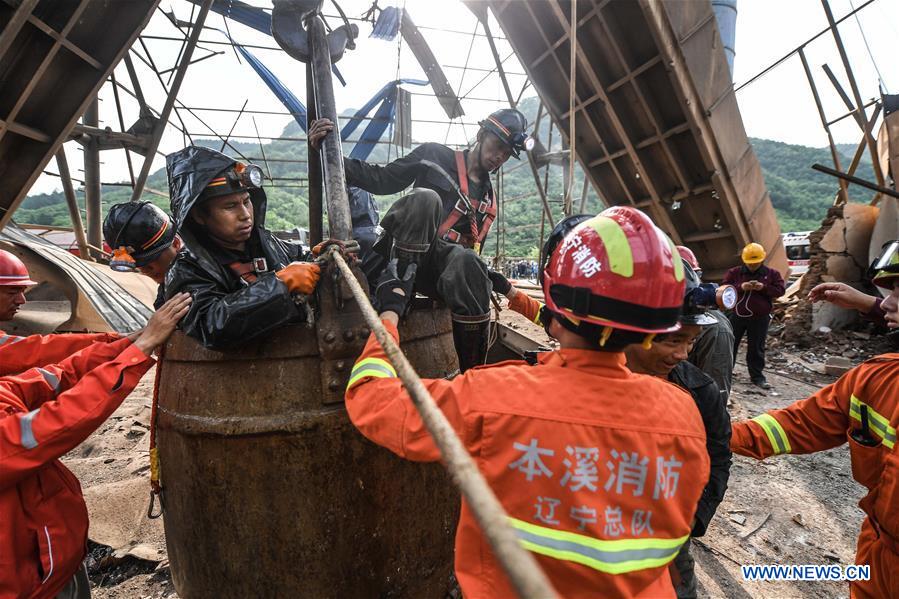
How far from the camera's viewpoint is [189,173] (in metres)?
1.83

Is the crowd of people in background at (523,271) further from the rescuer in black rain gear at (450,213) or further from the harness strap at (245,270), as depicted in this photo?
the harness strap at (245,270)

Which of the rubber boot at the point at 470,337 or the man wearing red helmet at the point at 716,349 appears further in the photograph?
the man wearing red helmet at the point at 716,349

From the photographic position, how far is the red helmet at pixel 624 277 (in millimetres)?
1119

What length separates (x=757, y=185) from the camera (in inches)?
278

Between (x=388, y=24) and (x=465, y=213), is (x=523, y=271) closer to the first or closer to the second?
(x=388, y=24)

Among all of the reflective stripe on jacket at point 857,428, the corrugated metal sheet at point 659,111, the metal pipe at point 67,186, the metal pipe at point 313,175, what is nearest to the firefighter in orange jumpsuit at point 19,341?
the metal pipe at point 313,175

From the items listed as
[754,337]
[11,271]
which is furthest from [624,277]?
[754,337]

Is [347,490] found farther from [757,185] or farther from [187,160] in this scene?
[757,185]

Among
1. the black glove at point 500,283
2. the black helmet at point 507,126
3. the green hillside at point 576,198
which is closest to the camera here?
the black glove at point 500,283

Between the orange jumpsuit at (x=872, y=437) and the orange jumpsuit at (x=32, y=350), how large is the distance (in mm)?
3129

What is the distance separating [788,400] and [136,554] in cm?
724

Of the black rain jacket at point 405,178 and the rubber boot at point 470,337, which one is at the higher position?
the black rain jacket at point 405,178

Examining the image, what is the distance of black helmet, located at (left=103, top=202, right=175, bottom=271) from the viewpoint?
2.18m

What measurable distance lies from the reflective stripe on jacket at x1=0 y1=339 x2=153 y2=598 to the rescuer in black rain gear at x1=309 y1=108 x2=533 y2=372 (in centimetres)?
123
